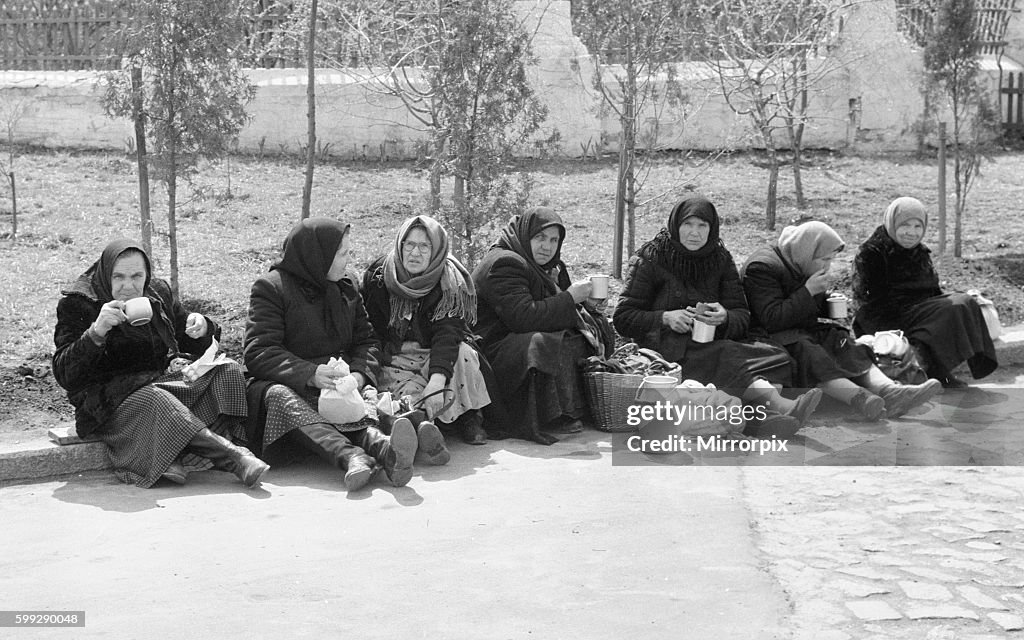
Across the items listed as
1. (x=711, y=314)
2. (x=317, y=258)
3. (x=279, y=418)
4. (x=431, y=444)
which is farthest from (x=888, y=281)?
(x=279, y=418)

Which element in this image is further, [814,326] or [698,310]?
[814,326]

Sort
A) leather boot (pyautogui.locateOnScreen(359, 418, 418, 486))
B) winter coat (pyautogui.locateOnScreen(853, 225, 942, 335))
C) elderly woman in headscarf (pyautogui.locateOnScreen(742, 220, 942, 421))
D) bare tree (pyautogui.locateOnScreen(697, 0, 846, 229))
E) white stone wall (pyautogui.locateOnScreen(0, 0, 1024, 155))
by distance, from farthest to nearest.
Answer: white stone wall (pyautogui.locateOnScreen(0, 0, 1024, 155))
bare tree (pyautogui.locateOnScreen(697, 0, 846, 229))
winter coat (pyautogui.locateOnScreen(853, 225, 942, 335))
elderly woman in headscarf (pyautogui.locateOnScreen(742, 220, 942, 421))
leather boot (pyautogui.locateOnScreen(359, 418, 418, 486))

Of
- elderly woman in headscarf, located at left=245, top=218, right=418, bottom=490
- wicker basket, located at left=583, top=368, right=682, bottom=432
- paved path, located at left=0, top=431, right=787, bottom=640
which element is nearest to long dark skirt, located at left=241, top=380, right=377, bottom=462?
elderly woman in headscarf, located at left=245, top=218, right=418, bottom=490

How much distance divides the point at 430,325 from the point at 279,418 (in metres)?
1.03

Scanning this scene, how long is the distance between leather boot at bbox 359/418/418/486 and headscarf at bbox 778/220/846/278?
2.75m

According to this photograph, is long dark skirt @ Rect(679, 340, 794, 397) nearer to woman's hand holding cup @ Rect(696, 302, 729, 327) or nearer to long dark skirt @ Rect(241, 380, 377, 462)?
woman's hand holding cup @ Rect(696, 302, 729, 327)

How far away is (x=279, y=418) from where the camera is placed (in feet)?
18.2

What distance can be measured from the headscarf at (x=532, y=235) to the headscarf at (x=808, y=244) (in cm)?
138

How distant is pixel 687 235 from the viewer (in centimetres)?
671

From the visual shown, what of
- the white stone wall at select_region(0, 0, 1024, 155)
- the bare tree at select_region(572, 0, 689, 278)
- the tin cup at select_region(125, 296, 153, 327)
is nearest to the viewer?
the tin cup at select_region(125, 296, 153, 327)

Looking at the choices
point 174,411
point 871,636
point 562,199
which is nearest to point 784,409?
point 871,636

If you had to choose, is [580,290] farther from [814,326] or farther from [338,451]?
[338,451]

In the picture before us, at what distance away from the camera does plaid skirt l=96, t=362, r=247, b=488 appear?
529 cm

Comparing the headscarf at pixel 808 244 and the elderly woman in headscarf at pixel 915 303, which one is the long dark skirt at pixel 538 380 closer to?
the headscarf at pixel 808 244
